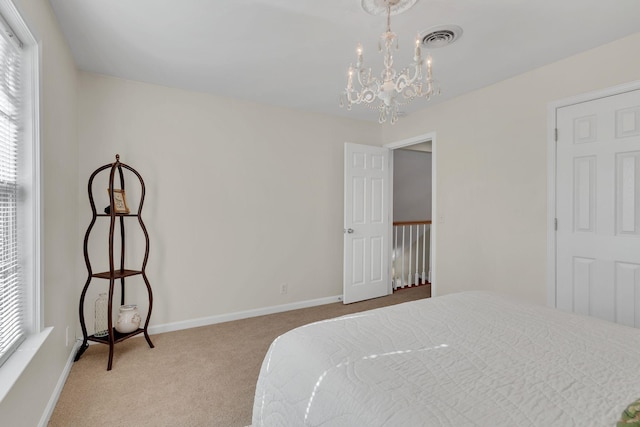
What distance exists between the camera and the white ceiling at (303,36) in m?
1.96

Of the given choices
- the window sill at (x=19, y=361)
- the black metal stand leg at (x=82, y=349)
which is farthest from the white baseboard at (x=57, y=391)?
the window sill at (x=19, y=361)

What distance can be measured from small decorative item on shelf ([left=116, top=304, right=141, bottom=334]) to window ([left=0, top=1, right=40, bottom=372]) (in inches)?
42.9

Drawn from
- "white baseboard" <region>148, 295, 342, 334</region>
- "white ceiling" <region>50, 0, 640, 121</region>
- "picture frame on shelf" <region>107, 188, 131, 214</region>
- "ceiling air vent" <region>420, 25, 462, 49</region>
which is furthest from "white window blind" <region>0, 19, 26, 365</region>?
"ceiling air vent" <region>420, 25, 462, 49</region>

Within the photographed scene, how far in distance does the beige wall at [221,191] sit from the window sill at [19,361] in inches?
54.8

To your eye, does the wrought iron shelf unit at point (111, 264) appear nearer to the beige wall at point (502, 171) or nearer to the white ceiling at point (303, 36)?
the white ceiling at point (303, 36)

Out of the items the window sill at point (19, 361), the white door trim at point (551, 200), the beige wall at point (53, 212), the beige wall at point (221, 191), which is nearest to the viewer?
the window sill at point (19, 361)

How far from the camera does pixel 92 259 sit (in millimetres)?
2916

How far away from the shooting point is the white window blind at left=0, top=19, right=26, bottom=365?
4.74 feet

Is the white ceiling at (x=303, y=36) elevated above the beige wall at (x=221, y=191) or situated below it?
above

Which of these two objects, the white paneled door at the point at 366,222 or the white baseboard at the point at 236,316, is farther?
the white paneled door at the point at 366,222

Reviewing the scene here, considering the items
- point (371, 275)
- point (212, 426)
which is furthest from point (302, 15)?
point (371, 275)

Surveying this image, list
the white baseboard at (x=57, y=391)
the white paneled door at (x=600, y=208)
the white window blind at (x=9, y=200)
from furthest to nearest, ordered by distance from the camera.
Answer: the white paneled door at (x=600, y=208) < the white baseboard at (x=57, y=391) < the white window blind at (x=9, y=200)

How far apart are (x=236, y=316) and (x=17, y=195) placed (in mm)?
2344

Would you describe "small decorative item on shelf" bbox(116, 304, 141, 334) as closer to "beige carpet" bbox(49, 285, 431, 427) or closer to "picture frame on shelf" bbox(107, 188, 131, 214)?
"beige carpet" bbox(49, 285, 431, 427)
